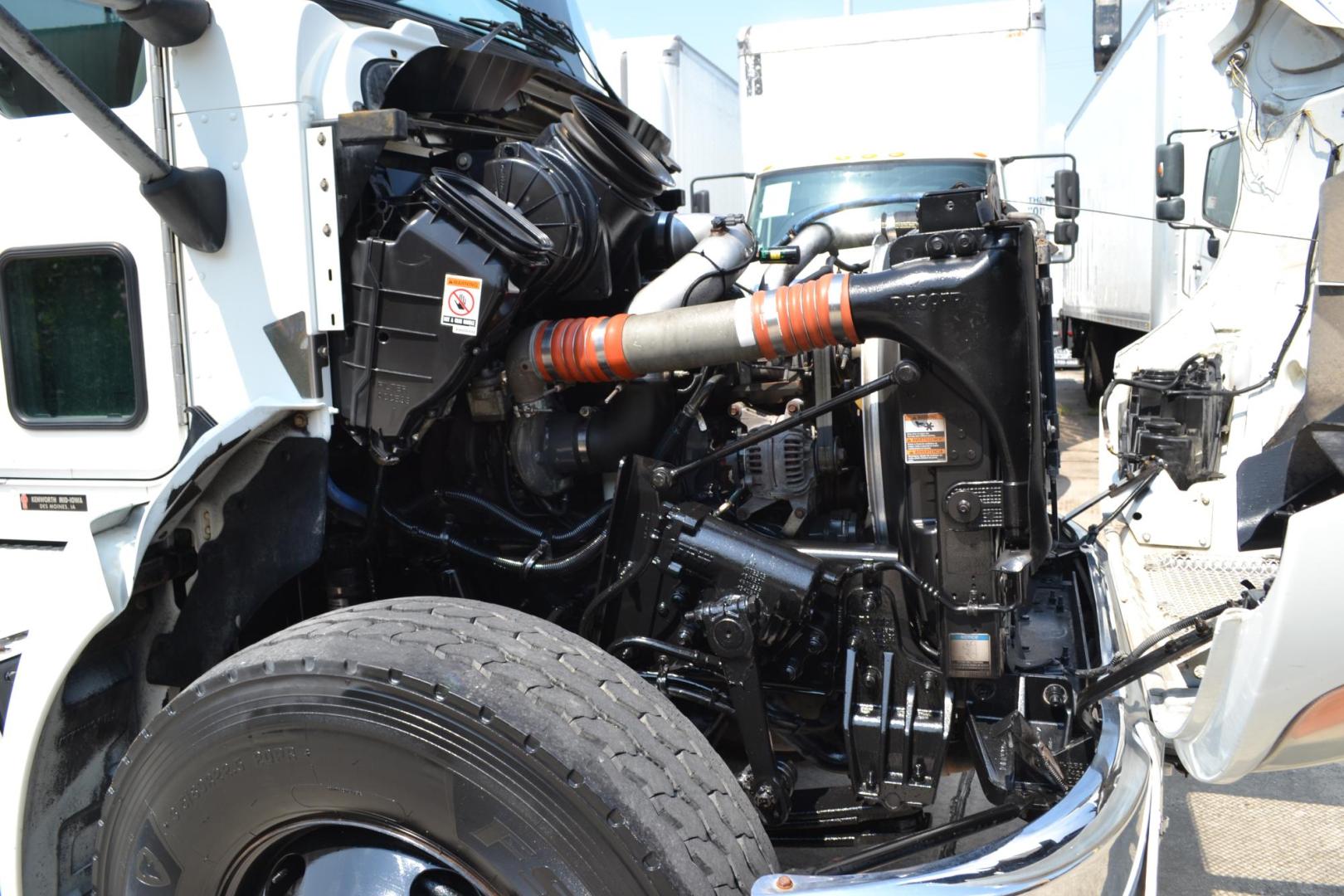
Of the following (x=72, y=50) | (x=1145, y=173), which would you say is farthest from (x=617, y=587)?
(x=1145, y=173)

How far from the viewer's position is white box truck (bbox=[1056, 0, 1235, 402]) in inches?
346

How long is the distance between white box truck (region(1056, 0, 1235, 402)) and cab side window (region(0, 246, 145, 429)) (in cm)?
520

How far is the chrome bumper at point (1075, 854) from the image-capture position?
5.71 feet

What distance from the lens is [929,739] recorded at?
93.1 inches

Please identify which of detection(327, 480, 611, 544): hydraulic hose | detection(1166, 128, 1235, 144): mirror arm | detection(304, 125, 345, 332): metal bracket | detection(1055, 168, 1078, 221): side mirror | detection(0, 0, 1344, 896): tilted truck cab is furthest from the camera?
detection(1055, 168, 1078, 221): side mirror

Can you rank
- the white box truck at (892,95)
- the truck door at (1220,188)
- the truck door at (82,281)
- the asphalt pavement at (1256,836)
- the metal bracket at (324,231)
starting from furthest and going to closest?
the white box truck at (892,95) → the truck door at (1220,188) → the asphalt pavement at (1256,836) → the truck door at (82,281) → the metal bracket at (324,231)

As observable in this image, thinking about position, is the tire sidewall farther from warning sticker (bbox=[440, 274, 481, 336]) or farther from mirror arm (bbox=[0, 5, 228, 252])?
mirror arm (bbox=[0, 5, 228, 252])

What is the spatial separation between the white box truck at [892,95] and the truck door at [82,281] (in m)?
7.47

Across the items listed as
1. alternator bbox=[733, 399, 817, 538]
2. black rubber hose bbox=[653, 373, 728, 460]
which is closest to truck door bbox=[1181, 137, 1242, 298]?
alternator bbox=[733, 399, 817, 538]

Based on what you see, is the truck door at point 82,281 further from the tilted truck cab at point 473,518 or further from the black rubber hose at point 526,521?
the black rubber hose at point 526,521

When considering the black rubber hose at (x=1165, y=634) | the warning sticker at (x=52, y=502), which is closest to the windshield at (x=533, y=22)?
the warning sticker at (x=52, y=502)

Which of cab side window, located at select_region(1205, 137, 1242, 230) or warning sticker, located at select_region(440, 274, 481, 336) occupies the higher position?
cab side window, located at select_region(1205, 137, 1242, 230)

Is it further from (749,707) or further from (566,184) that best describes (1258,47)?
(749,707)

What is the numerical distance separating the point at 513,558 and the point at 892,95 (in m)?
8.70
